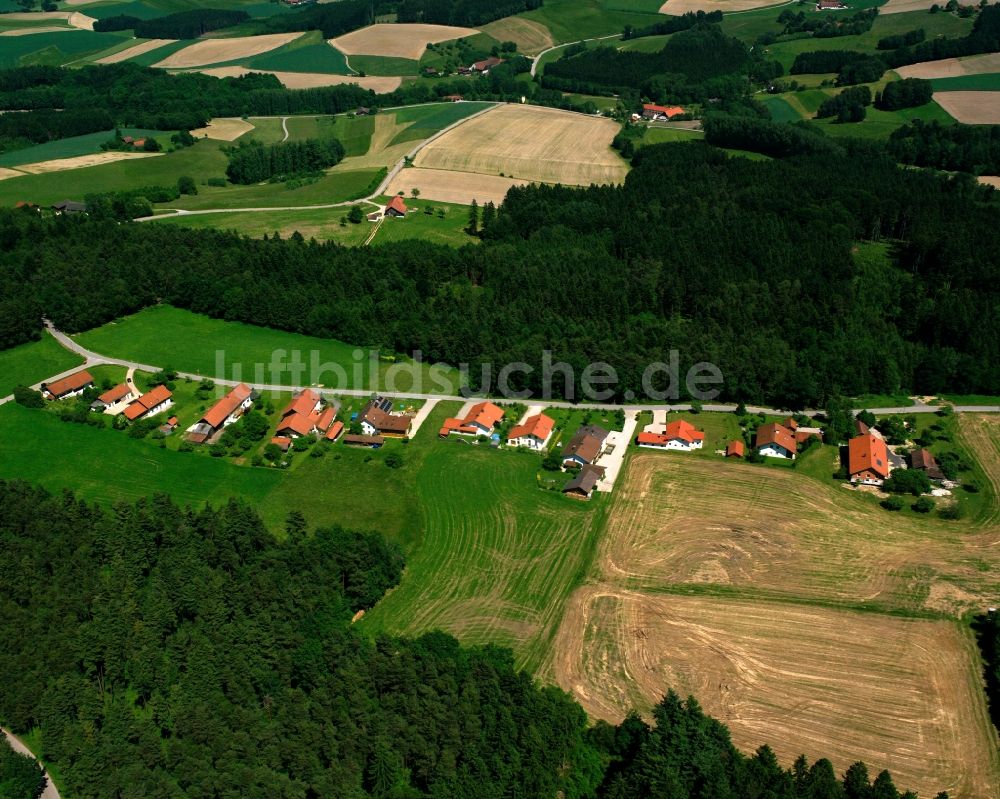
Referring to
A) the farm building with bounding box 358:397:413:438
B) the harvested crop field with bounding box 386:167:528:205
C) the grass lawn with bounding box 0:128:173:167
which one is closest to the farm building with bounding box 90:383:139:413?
the farm building with bounding box 358:397:413:438

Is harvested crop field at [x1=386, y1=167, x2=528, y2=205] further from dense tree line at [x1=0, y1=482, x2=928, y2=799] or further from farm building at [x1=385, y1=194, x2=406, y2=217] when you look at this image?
dense tree line at [x1=0, y1=482, x2=928, y2=799]

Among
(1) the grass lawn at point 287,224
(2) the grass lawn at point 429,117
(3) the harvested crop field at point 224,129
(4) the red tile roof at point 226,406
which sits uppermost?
(2) the grass lawn at point 429,117

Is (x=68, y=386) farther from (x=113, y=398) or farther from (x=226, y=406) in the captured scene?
(x=226, y=406)

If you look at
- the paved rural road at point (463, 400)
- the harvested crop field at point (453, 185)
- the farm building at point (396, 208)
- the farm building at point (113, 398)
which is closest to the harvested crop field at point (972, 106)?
the harvested crop field at point (453, 185)

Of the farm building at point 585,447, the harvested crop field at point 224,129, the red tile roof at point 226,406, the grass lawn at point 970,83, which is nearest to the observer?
the farm building at point 585,447

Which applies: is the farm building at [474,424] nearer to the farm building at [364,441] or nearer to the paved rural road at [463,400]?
the paved rural road at [463,400]

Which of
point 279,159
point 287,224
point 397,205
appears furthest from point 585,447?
point 279,159

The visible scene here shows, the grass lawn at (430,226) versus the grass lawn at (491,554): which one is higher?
the grass lawn at (430,226)
